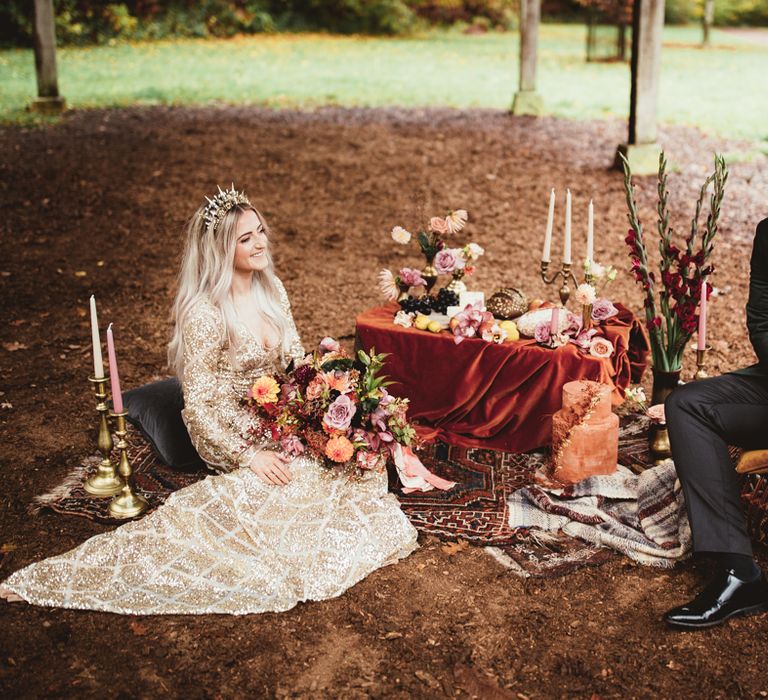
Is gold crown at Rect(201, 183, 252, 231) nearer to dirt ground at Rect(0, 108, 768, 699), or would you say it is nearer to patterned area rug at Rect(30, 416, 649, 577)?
patterned area rug at Rect(30, 416, 649, 577)

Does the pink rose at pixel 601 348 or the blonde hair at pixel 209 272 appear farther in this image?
the pink rose at pixel 601 348

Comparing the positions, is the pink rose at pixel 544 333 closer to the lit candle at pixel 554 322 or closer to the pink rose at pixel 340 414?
the lit candle at pixel 554 322

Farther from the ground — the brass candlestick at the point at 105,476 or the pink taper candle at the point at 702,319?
the pink taper candle at the point at 702,319

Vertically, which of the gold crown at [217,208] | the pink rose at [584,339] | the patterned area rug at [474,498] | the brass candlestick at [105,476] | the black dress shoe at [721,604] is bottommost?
the patterned area rug at [474,498]

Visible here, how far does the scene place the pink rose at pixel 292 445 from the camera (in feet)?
14.6

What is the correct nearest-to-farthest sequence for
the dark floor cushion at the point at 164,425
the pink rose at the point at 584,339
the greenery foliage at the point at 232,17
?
1. the dark floor cushion at the point at 164,425
2. the pink rose at the point at 584,339
3. the greenery foliage at the point at 232,17

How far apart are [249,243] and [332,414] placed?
37.2 inches

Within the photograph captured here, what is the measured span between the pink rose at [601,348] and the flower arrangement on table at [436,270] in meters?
0.82

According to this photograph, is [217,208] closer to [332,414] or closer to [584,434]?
[332,414]

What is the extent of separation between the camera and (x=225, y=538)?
4168 mm

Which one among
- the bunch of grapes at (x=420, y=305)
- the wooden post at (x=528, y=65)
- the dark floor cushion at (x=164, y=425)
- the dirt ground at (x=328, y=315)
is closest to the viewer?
the dirt ground at (x=328, y=315)

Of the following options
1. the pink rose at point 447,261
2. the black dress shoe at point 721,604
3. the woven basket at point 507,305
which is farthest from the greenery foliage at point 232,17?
the black dress shoe at point 721,604

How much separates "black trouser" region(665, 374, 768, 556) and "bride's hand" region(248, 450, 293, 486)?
1.74 metres

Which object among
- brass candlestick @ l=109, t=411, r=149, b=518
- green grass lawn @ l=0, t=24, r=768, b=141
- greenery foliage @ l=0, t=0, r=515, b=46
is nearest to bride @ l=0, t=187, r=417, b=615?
brass candlestick @ l=109, t=411, r=149, b=518
